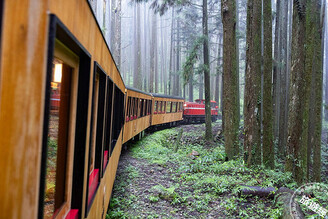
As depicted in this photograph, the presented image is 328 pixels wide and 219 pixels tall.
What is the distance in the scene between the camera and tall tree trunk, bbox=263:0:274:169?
782cm

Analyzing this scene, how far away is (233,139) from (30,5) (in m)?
9.51

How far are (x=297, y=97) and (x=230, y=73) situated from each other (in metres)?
2.64

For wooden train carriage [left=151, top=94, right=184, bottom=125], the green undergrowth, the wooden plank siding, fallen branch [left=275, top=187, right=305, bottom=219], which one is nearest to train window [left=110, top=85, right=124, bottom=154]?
the green undergrowth

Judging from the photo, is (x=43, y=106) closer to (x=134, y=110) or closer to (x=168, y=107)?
(x=134, y=110)

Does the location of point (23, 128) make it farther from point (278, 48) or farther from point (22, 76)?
point (278, 48)

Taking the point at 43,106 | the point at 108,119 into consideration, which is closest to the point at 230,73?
the point at 108,119

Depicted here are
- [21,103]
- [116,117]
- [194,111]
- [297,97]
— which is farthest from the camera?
[194,111]

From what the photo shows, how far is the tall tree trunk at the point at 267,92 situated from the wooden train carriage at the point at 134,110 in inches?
189

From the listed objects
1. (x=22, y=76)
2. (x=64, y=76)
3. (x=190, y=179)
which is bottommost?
(x=190, y=179)

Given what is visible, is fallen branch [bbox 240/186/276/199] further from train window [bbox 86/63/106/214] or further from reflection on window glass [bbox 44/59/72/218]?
reflection on window glass [bbox 44/59/72/218]

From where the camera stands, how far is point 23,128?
32.5 inches

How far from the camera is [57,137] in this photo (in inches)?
56.4

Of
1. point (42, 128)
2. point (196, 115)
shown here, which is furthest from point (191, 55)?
point (42, 128)

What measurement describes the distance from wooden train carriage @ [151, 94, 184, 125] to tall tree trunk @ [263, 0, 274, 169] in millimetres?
10315
